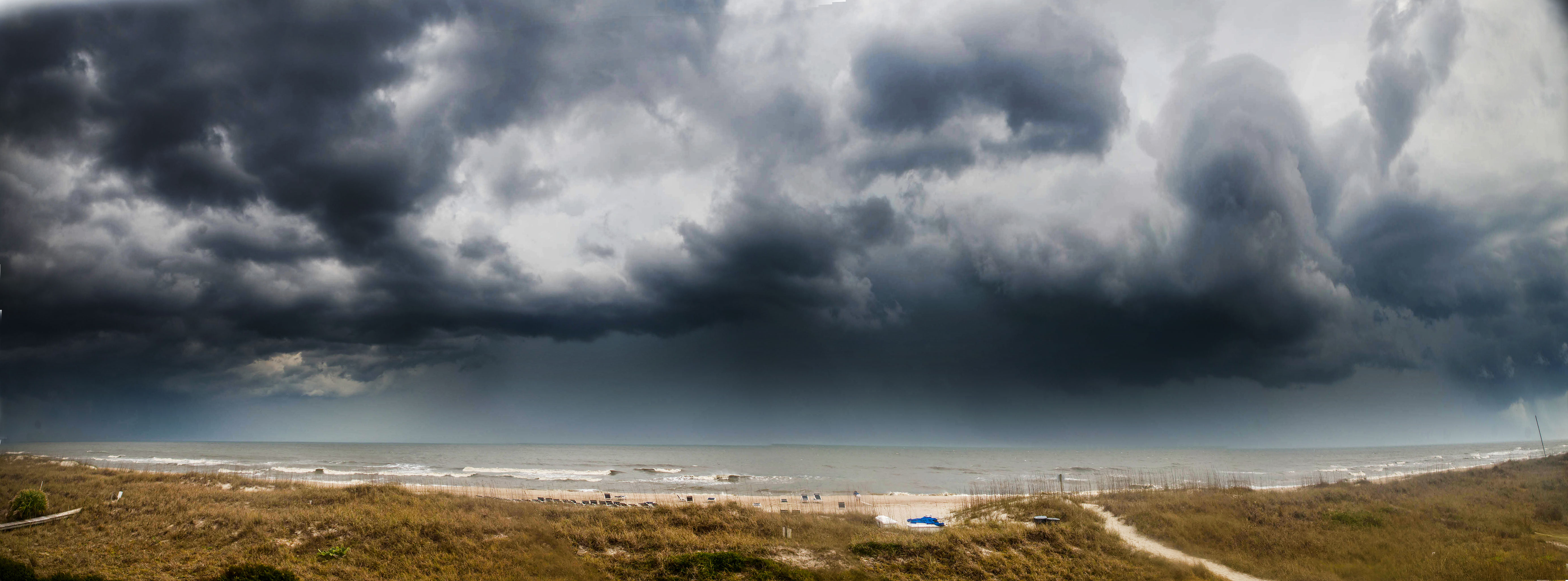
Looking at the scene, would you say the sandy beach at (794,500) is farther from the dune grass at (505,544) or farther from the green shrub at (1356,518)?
the green shrub at (1356,518)

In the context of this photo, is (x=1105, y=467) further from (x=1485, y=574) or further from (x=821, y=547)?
(x=821, y=547)

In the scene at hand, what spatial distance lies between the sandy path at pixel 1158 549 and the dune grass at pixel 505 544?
2.56 ft

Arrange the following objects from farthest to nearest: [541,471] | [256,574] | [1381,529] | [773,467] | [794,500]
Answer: [773,467] < [541,471] < [794,500] < [1381,529] < [256,574]

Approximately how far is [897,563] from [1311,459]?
259 ft

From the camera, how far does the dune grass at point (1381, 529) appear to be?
33.3ft

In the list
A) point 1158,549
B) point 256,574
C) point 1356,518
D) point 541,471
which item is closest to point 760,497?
point 1158,549

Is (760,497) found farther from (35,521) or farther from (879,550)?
(35,521)

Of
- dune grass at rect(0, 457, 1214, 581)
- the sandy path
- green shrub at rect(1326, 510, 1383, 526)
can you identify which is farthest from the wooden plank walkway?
green shrub at rect(1326, 510, 1383, 526)

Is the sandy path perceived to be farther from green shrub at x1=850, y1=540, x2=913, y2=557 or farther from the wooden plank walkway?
the wooden plank walkway

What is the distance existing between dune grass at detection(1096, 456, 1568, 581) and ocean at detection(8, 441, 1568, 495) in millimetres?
8687

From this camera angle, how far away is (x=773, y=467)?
5275 cm

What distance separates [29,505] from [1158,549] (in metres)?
21.0

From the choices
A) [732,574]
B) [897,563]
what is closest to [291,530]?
[732,574]

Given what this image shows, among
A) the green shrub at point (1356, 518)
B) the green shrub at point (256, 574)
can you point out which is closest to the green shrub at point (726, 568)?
the green shrub at point (256, 574)
